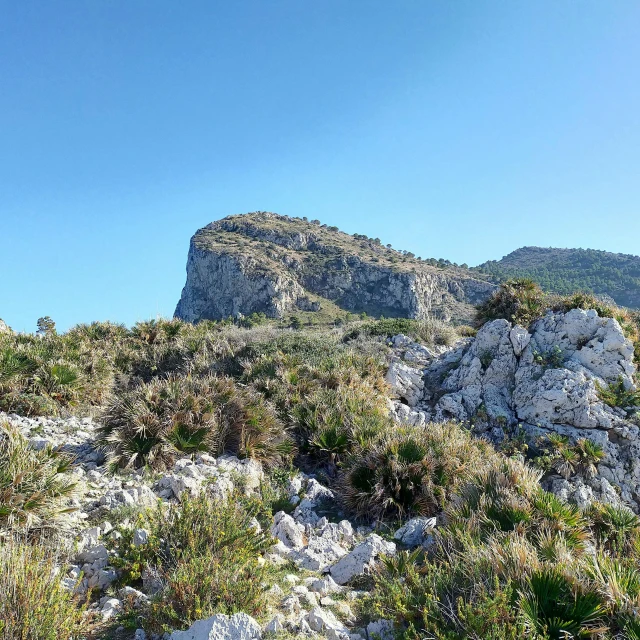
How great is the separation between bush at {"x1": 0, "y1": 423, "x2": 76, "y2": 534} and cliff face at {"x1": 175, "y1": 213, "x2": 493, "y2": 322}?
74.8 m

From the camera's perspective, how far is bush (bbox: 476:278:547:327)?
484 inches

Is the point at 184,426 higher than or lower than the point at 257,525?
higher

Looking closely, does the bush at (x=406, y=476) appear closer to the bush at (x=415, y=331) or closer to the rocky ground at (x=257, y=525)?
the rocky ground at (x=257, y=525)

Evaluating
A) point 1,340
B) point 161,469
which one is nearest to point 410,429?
point 161,469

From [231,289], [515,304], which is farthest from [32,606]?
[231,289]

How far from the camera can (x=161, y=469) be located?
6.98 meters

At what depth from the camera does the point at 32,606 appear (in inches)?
120

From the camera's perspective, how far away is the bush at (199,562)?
3520 millimetres

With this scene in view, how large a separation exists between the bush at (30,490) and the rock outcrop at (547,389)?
6.93 m

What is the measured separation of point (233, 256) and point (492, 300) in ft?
267

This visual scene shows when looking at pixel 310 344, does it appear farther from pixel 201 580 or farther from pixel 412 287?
pixel 412 287

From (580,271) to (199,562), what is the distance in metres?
105

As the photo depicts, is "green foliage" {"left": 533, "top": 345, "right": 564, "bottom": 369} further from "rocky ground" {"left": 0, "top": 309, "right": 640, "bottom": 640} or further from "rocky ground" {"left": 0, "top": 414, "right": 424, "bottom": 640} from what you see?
"rocky ground" {"left": 0, "top": 414, "right": 424, "bottom": 640}

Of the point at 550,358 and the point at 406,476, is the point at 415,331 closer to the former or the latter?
the point at 550,358
